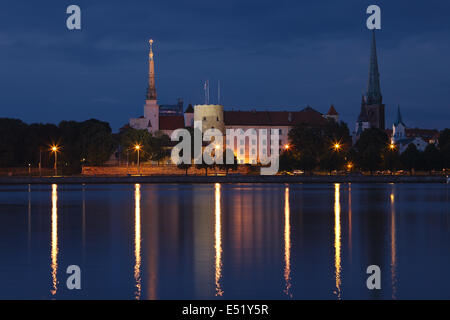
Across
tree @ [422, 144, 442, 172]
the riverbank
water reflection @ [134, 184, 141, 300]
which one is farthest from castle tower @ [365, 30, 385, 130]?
water reflection @ [134, 184, 141, 300]

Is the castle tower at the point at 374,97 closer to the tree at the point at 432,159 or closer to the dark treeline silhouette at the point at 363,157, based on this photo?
the dark treeline silhouette at the point at 363,157

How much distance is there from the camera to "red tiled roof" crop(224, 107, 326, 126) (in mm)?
155500

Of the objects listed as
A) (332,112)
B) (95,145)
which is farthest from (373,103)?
(95,145)

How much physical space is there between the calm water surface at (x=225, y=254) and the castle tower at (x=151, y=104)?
11972 centimetres

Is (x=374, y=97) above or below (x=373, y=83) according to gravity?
below

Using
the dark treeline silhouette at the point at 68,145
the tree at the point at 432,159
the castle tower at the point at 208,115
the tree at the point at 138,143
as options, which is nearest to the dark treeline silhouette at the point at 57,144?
the dark treeline silhouette at the point at 68,145

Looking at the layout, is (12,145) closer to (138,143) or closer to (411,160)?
(138,143)

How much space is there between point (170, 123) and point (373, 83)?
2435 inches

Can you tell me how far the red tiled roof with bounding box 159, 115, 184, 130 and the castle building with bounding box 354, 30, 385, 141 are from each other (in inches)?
2035

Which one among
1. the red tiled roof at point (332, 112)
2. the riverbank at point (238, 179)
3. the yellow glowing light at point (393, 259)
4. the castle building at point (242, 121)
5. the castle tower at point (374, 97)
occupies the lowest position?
the yellow glowing light at point (393, 259)

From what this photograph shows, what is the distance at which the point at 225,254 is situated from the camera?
20.8 metres

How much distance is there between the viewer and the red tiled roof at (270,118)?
510 feet
